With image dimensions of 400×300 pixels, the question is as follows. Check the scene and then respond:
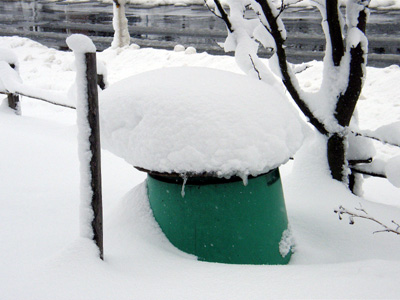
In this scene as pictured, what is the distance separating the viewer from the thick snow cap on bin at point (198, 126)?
167 cm

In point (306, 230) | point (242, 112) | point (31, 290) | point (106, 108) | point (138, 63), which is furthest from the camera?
point (138, 63)

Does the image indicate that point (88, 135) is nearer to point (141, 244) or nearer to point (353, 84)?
point (141, 244)

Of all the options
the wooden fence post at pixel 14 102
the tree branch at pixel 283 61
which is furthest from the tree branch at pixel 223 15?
the wooden fence post at pixel 14 102

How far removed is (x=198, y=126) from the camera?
1.70 meters

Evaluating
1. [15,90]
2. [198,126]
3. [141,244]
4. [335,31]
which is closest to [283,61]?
[335,31]

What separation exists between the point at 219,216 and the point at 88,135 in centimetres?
63

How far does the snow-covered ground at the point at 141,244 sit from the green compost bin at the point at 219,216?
93 mm

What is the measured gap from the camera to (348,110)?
2701mm

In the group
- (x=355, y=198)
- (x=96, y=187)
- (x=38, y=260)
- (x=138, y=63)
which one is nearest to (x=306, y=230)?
(x=355, y=198)

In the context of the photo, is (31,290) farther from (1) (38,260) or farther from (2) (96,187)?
(2) (96,187)

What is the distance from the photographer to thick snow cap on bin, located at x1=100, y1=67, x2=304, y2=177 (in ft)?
5.47

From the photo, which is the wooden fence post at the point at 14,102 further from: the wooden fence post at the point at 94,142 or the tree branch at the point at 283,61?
the wooden fence post at the point at 94,142

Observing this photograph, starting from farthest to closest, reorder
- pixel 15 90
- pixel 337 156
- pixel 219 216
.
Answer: pixel 15 90 → pixel 337 156 → pixel 219 216

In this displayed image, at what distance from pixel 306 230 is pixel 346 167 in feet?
2.22
